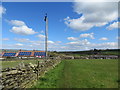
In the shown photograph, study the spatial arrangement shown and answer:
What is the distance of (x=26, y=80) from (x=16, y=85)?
6.38 feet

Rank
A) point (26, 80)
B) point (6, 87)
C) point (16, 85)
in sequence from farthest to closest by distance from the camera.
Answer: point (26, 80) < point (16, 85) < point (6, 87)

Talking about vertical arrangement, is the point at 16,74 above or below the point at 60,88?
above

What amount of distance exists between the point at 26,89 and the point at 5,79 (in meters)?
2.23

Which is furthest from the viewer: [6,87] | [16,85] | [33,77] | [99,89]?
[33,77]

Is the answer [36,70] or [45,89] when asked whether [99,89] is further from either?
[36,70]

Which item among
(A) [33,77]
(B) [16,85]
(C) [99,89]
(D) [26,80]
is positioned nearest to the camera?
(B) [16,85]

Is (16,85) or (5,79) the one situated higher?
(5,79)

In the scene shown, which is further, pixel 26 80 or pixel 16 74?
pixel 26 80

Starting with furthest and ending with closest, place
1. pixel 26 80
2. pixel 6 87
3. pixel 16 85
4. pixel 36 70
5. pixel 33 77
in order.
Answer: pixel 36 70, pixel 33 77, pixel 26 80, pixel 16 85, pixel 6 87

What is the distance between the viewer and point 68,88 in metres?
9.16

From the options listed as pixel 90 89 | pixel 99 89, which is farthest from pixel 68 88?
pixel 99 89

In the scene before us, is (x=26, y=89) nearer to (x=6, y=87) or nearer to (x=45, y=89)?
(x=45, y=89)

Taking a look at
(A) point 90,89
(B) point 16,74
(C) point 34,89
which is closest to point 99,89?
(A) point 90,89

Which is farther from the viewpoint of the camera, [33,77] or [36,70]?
[36,70]
